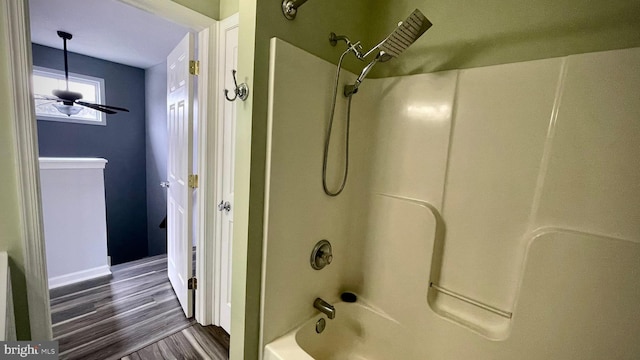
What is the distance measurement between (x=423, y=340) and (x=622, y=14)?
1.49 m

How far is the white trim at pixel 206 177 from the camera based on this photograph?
1.67 metres

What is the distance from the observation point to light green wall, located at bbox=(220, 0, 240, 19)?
1532 mm

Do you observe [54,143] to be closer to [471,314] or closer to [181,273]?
[181,273]

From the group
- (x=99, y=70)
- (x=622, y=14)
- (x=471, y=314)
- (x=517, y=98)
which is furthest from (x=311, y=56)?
(x=99, y=70)

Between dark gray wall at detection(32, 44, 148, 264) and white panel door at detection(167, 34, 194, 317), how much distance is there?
7.80 ft

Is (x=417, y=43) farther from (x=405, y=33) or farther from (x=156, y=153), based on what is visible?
(x=156, y=153)

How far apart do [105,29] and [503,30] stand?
3.37 meters

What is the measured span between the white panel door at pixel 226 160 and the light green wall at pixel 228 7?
5 centimetres

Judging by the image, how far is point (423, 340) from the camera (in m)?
1.22

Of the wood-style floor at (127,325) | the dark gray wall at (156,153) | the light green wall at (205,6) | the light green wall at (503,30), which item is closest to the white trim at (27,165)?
the wood-style floor at (127,325)

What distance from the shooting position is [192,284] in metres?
1.94

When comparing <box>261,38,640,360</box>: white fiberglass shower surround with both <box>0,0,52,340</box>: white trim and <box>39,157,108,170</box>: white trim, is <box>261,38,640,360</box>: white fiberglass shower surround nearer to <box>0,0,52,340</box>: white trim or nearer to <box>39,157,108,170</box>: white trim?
<box>0,0,52,340</box>: white trim

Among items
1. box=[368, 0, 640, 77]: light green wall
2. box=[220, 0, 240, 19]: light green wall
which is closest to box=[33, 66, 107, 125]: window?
box=[220, 0, 240, 19]: light green wall

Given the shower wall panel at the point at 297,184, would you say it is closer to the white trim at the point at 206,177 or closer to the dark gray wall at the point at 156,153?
the white trim at the point at 206,177
